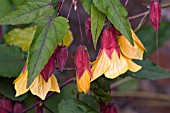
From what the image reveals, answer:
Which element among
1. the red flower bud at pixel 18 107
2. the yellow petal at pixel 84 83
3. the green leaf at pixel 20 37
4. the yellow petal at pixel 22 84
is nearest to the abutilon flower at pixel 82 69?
the yellow petal at pixel 84 83

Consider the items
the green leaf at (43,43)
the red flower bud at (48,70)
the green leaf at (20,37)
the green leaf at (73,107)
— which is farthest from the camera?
the green leaf at (20,37)

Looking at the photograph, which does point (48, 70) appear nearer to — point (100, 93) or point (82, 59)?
point (82, 59)

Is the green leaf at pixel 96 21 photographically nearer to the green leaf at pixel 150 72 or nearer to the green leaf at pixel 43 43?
the green leaf at pixel 43 43

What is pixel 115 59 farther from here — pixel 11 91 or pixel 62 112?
pixel 11 91

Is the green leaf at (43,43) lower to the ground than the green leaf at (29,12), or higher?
lower

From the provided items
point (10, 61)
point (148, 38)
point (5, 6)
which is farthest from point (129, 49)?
point (5, 6)

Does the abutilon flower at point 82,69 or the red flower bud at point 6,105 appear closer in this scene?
the abutilon flower at point 82,69

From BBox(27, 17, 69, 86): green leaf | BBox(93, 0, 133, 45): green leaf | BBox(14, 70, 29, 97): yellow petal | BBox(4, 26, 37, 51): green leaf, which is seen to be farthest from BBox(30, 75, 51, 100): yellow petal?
BBox(4, 26, 37, 51): green leaf
